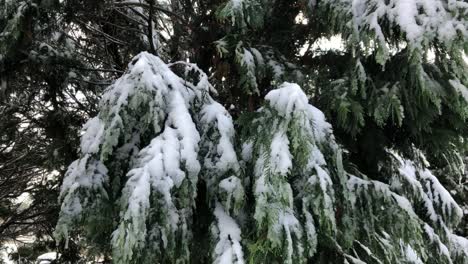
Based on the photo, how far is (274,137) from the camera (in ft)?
7.34

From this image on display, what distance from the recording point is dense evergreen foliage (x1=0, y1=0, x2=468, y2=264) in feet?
7.38

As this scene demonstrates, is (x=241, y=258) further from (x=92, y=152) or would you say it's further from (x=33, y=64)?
(x=33, y=64)

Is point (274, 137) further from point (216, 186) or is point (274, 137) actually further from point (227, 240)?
point (227, 240)

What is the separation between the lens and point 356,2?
277 centimetres

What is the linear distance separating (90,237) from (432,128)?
252cm

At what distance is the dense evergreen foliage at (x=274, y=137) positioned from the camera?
2.25 meters

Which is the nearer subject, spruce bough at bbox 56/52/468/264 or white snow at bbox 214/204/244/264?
spruce bough at bbox 56/52/468/264

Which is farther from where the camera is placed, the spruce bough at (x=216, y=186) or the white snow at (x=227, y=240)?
the white snow at (x=227, y=240)

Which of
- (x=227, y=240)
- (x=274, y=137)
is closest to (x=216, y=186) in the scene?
(x=227, y=240)

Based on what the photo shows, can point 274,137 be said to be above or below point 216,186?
above

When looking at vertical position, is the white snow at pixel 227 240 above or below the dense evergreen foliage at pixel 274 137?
below

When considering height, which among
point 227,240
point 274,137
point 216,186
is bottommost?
point 227,240

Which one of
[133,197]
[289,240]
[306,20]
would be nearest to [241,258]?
[289,240]

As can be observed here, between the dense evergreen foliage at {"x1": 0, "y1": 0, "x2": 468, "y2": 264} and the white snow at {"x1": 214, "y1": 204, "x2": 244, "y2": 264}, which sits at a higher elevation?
the dense evergreen foliage at {"x1": 0, "y1": 0, "x2": 468, "y2": 264}
